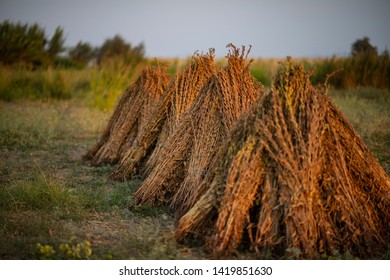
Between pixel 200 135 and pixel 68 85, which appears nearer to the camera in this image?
pixel 200 135

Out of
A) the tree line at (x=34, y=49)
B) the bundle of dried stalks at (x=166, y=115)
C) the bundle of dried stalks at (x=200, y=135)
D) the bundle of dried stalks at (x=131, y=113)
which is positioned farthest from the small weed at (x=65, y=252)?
the tree line at (x=34, y=49)

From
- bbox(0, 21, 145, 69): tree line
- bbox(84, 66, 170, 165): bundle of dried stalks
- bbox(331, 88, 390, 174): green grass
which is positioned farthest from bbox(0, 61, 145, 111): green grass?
bbox(331, 88, 390, 174): green grass

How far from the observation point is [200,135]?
4.60 meters

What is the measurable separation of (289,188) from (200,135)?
1468 mm

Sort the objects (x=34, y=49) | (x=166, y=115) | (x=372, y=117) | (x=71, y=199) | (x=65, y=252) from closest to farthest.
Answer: (x=65, y=252), (x=71, y=199), (x=166, y=115), (x=372, y=117), (x=34, y=49)

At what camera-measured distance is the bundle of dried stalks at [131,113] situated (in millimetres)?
6328

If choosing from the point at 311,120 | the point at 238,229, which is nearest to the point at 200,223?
the point at 238,229

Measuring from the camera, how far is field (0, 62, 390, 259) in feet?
11.5

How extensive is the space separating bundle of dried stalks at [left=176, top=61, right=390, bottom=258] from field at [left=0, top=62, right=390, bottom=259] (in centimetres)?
19

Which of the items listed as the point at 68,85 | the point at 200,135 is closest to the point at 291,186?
the point at 200,135

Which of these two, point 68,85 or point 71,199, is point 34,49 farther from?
point 71,199

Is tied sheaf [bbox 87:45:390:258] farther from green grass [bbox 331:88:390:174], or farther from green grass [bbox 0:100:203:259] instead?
green grass [bbox 331:88:390:174]

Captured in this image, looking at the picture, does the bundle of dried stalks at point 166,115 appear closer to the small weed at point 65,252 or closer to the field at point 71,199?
the field at point 71,199
